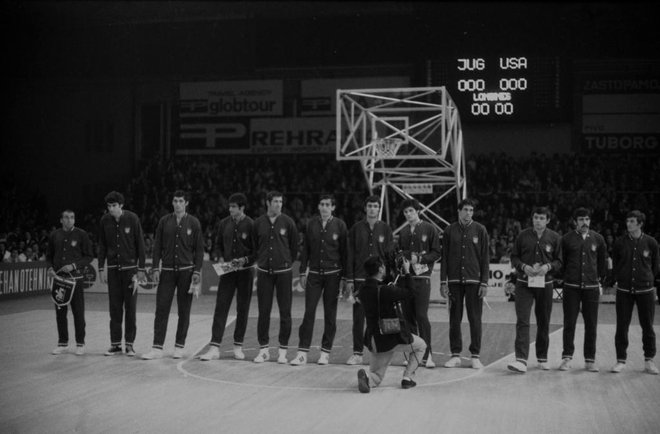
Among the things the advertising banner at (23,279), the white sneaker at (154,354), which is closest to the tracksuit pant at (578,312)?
the white sneaker at (154,354)

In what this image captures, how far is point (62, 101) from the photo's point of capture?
103ft

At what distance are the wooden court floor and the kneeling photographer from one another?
200mm

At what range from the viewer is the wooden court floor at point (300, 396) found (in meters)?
6.34

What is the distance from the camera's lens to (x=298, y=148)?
28609mm

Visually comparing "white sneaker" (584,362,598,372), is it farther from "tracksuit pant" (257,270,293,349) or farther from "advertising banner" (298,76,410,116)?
"advertising banner" (298,76,410,116)

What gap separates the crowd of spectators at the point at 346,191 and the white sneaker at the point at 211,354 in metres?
12.7

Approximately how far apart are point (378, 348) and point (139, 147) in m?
24.9

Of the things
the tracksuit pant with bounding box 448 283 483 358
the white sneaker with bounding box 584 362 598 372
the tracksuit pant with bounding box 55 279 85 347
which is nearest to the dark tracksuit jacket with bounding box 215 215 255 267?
the tracksuit pant with bounding box 55 279 85 347

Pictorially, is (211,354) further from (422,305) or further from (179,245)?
(422,305)

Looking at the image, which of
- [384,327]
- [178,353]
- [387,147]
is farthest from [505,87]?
[384,327]

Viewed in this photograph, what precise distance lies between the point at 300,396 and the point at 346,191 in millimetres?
18702

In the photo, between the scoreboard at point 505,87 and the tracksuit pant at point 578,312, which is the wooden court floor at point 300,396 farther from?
the scoreboard at point 505,87

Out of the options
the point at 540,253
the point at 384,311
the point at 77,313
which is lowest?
the point at 77,313

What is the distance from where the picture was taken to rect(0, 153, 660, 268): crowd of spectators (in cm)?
2292
